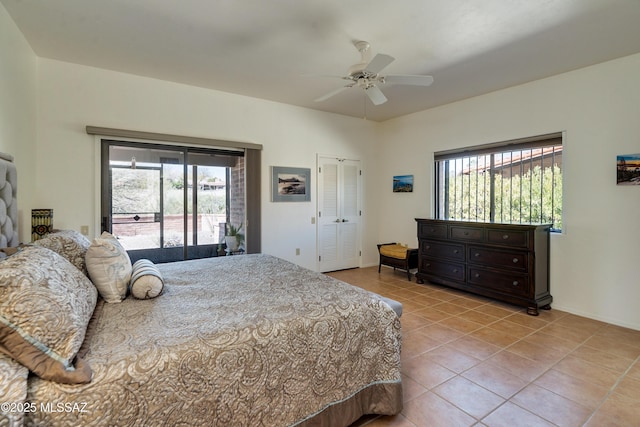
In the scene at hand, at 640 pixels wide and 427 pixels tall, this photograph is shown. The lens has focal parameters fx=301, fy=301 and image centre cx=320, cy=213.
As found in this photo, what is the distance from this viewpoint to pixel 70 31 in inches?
110

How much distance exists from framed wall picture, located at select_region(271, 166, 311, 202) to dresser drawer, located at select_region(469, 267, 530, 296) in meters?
2.79

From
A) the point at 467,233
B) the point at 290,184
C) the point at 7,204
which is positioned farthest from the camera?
the point at 290,184

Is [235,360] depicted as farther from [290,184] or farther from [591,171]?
[591,171]

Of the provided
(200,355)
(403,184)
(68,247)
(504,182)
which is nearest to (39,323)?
(200,355)

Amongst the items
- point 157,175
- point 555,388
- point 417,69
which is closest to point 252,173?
point 157,175

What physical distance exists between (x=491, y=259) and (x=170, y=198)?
4.34 m

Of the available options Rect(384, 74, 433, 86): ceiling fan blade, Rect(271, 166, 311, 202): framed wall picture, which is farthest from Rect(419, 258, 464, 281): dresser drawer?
Rect(384, 74, 433, 86): ceiling fan blade

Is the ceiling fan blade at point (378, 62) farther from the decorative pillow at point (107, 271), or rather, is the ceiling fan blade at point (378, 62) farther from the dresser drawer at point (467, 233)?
the dresser drawer at point (467, 233)

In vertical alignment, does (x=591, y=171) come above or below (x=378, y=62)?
below

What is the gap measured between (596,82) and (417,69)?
1949 mm

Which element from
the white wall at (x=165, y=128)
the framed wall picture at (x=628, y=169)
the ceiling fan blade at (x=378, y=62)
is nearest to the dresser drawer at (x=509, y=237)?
the framed wall picture at (x=628, y=169)

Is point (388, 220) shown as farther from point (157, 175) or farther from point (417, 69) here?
point (157, 175)

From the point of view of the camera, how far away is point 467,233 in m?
4.12

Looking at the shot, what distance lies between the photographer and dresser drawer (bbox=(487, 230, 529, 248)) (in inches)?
139
